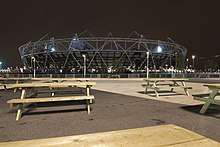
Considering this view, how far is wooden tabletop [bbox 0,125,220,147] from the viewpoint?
4.85 ft

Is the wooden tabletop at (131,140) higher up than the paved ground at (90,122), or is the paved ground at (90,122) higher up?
the wooden tabletop at (131,140)

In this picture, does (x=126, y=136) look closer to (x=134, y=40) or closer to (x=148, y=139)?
(x=148, y=139)

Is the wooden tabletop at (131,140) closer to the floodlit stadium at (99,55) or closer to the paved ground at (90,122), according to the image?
the paved ground at (90,122)

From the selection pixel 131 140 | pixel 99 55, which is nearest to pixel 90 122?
pixel 131 140

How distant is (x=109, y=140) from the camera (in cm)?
157

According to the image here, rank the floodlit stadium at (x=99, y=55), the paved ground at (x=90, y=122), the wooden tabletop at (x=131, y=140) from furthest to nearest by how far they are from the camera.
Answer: the floodlit stadium at (x=99, y=55) → the paved ground at (x=90, y=122) → the wooden tabletop at (x=131, y=140)

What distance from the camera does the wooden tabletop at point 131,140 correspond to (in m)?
1.48

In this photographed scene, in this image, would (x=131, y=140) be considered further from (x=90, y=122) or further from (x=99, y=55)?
(x=99, y=55)

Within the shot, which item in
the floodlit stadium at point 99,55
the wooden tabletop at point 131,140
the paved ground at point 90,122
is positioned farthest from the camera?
the floodlit stadium at point 99,55

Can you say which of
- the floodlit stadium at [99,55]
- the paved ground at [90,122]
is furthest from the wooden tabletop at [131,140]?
the floodlit stadium at [99,55]

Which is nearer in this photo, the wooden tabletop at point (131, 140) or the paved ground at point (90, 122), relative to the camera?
the wooden tabletop at point (131, 140)

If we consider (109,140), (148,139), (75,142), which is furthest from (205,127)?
(75,142)

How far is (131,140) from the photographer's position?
1562mm

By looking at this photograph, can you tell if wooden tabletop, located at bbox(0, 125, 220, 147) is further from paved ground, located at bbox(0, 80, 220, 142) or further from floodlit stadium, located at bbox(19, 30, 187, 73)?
floodlit stadium, located at bbox(19, 30, 187, 73)
